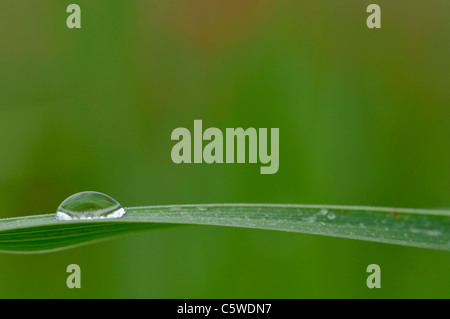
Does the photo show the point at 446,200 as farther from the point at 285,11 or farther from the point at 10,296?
the point at 10,296

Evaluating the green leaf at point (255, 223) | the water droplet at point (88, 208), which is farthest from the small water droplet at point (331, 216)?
the water droplet at point (88, 208)

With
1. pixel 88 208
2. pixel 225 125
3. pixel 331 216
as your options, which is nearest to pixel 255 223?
pixel 331 216

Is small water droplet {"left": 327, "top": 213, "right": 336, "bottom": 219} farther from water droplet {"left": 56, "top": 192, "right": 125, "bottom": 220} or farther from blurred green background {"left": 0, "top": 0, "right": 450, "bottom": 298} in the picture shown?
blurred green background {"left": 0, "top": 0, "right": 450, "bottom": 298}

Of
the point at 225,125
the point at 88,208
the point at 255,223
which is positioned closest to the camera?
the point at 255,223

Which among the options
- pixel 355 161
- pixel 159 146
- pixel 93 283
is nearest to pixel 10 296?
pixel 93 283

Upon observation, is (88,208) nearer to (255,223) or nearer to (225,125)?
(255,223)

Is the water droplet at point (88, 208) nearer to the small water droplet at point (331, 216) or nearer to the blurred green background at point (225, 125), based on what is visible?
the small water droplet at point (331, 216)
